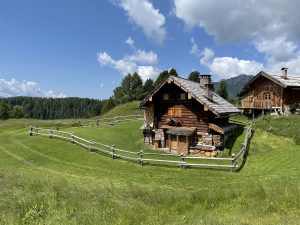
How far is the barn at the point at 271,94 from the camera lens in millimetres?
40312

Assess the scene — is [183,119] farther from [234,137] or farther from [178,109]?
[234,137]

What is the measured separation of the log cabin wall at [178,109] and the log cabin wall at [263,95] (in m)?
16.6

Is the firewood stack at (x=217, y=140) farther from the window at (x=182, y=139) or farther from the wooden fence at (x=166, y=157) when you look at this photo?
the window at (x=182, y=139)

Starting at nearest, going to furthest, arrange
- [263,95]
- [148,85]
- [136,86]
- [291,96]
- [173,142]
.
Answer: [173,142], [291,96], [263,95], [136,86], [148,85]

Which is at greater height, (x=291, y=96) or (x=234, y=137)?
(x=291, y=96)

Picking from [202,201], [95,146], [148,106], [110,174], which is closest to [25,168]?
[110,174]

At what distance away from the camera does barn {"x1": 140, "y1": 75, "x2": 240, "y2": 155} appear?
27906 millimetres

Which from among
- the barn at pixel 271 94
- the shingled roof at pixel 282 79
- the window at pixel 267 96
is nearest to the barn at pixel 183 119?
the shingled roof at pixel 282 79

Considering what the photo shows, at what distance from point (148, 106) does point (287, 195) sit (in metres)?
20.8

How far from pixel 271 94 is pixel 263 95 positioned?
1.20 meters

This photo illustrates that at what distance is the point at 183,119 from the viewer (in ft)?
97.5

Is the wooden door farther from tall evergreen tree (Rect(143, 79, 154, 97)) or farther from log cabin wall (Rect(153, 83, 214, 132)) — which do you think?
tall evergreen tree (Rect(143, 79, 154, 97))

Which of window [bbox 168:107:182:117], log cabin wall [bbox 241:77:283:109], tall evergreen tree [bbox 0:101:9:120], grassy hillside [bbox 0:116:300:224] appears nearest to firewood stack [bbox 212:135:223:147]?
grassy hillside [bbox 0:116:300:224]

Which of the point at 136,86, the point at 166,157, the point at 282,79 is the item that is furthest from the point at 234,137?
the point at 136,86
